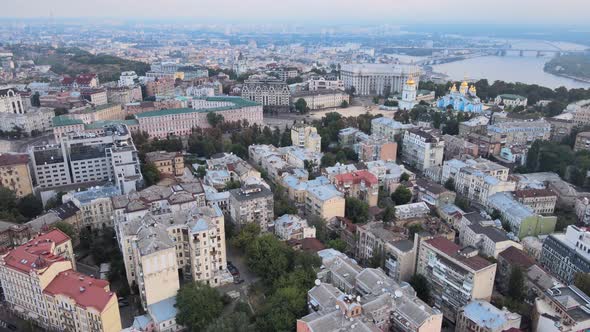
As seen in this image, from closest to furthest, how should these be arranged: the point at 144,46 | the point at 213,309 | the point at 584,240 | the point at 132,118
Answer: the point at 213,309
the point at 584,240
the point at 132,118
the point at 144,46

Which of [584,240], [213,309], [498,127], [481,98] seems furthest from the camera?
[481,98]

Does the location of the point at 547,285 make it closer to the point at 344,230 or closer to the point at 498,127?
the point at 344,230

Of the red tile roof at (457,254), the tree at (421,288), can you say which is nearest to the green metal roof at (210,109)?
the red tile roof at (457,254)

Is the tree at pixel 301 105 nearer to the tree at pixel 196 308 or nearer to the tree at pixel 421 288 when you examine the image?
the tree at pixel 421 288

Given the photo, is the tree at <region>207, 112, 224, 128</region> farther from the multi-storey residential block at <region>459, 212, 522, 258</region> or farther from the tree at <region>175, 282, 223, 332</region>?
the tree at <region>175, 282, 223, 332</region>

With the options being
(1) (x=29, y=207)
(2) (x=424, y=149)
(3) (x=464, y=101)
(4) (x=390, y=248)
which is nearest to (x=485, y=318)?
(4) (x=390, y=248)

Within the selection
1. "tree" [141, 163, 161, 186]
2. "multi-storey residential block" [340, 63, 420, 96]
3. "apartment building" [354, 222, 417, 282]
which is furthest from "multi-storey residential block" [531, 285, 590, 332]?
"multi-storey residential block" [340, 63, 420, 96]

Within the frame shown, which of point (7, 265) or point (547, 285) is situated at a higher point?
point (7, 265)

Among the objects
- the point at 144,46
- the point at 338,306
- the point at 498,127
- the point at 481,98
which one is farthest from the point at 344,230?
the point at 144,46
